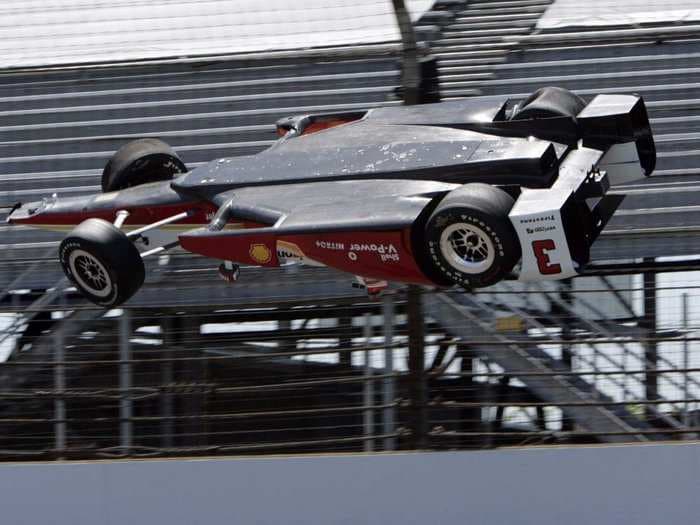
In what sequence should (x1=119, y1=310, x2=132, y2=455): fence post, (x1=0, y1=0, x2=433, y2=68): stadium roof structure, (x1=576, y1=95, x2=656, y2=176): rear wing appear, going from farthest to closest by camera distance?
(x1=0, y1=0, x2=433, y2=68): stadium roof structure → (x1=576, y1=95, x2=656, y2=176): rear wing → (x1=119, y1=310, x2=132, y2=455): fence post

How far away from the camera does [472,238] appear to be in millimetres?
3947

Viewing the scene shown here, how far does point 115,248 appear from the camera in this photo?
4.44 meters

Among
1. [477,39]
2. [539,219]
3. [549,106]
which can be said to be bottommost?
[539,219]

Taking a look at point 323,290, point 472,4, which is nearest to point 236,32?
point 472,4

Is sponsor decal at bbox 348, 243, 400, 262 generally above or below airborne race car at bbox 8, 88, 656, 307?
below

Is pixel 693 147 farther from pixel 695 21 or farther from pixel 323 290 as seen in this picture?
pixel 323 290

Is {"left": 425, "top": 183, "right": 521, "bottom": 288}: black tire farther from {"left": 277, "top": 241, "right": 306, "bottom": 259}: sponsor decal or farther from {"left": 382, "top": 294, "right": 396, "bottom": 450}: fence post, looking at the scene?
{"left": 277, "top": 241, "right": 306, "bottom": 259}: sponsor decal

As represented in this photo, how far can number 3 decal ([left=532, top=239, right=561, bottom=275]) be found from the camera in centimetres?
384

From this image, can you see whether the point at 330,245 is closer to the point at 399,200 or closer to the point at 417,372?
the point at 399,200

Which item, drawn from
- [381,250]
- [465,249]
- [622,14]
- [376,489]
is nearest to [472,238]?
[465,249]

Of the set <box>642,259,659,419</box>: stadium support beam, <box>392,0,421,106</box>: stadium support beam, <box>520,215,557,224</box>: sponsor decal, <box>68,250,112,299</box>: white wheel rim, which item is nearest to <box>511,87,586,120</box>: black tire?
<box>392,0,421,106</box>: stadium support beam

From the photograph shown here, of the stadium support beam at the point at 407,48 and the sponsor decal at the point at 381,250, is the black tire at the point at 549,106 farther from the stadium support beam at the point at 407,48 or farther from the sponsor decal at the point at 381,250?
the sponsor decal at the point at 381,250

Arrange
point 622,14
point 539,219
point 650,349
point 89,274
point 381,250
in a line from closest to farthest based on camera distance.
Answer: point 539,219
point 381,250
point 89,274
point 650,349
point 622,14

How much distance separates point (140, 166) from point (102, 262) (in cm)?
91
